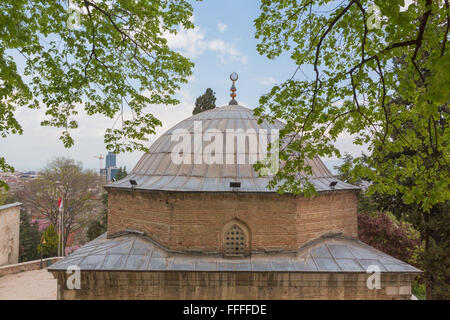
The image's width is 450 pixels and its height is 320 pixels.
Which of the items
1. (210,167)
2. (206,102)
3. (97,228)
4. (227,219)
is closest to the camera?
(227,219)

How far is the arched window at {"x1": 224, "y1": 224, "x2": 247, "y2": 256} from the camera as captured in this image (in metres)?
9.03

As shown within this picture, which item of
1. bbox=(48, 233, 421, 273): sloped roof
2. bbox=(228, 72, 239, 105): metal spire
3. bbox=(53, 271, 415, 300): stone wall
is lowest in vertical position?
bbox=(53, 271, 415, 300): stone wall

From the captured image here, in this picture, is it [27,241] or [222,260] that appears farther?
[27,241]

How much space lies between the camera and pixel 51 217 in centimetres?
2286

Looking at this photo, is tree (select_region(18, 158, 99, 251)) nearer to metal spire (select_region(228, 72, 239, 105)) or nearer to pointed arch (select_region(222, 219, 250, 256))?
metal spire (select_region(228, 72, 239, 105))

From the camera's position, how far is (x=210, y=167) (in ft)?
33.9

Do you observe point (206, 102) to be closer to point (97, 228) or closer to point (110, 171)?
point (97, 228)

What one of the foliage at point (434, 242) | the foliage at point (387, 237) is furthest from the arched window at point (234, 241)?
the foliage at point (387, 237)

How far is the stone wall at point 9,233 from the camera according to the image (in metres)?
17.1

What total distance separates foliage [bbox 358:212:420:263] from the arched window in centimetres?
849

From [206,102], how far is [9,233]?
15.4 meters

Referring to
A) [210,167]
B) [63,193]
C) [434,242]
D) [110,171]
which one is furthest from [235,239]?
[110,171]

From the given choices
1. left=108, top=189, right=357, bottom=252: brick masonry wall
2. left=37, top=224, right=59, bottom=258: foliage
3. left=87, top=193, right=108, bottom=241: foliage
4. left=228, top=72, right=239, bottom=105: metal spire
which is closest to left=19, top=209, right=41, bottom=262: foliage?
left=37, top=224, right=59, bottom=258: foliage

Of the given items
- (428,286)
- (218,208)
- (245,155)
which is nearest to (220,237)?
(218,208)
